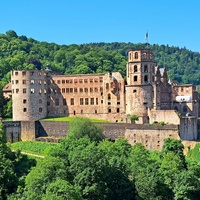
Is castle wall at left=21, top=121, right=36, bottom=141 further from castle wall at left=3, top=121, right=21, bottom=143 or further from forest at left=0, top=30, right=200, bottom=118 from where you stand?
forest at left=0, top=30, right=200, bottom=118

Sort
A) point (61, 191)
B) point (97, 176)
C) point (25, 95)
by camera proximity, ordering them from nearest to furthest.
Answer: point (61, 191) → point (97, 176) → point (25, 95)

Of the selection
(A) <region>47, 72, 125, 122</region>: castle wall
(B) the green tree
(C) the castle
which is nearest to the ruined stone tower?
(C) the castle

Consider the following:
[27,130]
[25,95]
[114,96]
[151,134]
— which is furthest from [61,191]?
[25,95]

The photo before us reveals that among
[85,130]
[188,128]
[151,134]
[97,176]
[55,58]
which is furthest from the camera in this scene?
[55,58]

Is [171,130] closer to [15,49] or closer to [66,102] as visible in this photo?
[66,102]

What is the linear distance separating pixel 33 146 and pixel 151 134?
2101 cm

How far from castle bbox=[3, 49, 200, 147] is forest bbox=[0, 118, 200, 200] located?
21732 mm

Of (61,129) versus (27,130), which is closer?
(61,129)

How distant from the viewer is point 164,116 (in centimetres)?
9219

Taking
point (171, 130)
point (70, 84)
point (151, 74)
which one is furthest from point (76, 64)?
point (171, 130)

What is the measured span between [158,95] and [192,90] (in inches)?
518

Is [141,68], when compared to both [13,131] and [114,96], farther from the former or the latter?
[13,131]

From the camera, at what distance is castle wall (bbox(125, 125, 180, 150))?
8819cm

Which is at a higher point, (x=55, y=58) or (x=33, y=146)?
(x=55, y=58)
